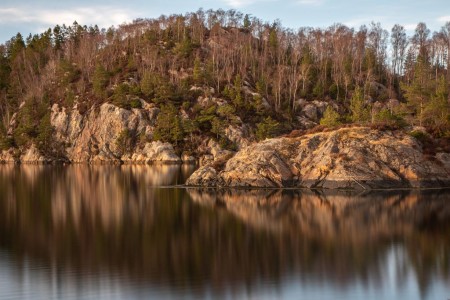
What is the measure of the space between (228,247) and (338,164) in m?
28.7

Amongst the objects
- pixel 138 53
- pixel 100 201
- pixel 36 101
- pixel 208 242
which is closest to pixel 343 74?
pixel 138 53

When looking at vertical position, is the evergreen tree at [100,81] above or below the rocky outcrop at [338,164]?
above

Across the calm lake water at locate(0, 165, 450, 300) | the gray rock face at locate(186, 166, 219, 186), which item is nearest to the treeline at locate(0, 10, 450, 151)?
the gray rock face at locate(186, 166, 219, 186)

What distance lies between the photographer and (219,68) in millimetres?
137250

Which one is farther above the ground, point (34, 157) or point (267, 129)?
point (267, 129)

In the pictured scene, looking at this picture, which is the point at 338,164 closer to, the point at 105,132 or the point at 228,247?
the point at 228,247

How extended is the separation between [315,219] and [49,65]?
136026mm

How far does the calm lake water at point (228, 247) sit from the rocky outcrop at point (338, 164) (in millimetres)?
4093

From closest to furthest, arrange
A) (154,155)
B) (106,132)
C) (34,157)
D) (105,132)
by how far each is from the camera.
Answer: (154,155), (106,132), (105,132), (34,157)

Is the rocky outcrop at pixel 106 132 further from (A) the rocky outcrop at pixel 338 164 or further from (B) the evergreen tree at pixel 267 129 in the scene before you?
(A) the rocky outcrop at pixel 338 164

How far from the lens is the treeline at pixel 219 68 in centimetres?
12338

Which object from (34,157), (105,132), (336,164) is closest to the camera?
(336,164)

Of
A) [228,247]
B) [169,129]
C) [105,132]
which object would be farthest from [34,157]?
[228,247]

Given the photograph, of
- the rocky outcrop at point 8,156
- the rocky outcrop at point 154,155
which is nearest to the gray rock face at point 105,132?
the rocky outcrop at point 154,155
